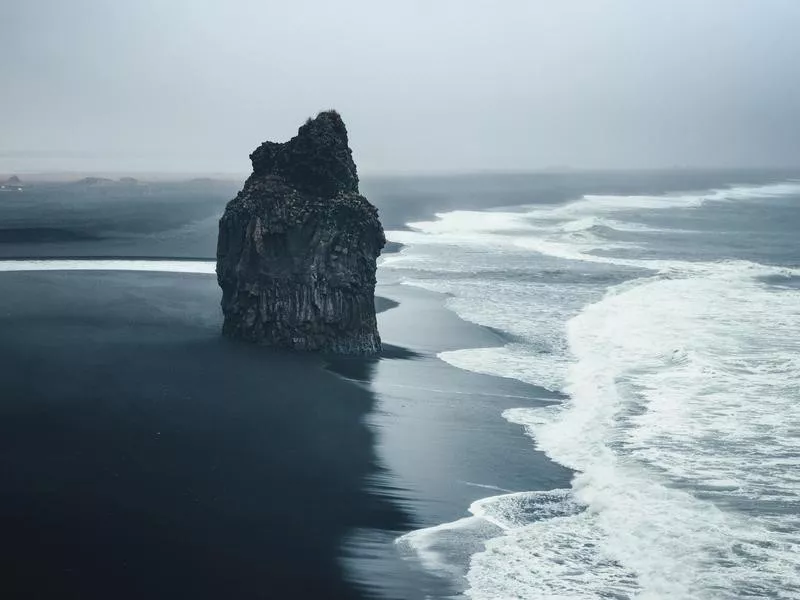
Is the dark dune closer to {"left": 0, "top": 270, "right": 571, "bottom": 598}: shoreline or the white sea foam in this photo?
{"left": 0, "top": 270, "right": 571, "bottom": 598}: shoreline

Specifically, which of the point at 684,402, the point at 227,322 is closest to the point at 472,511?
the point at 684,402

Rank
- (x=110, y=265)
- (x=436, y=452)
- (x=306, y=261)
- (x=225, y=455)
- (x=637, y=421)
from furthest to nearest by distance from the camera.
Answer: (x=110, y=265) → (x=306, y=261) → (x=637, y=421) → (x=436, y=452) → (x=225, y=455)

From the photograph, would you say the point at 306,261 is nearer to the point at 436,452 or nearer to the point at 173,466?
the point at 436,452

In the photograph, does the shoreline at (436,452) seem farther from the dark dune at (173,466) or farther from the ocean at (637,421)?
the dark dune at (173,466)

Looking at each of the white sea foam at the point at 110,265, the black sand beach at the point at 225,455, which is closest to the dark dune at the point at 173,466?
the black sand beach at the point at 225,455

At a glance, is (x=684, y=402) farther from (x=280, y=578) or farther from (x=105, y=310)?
(x=105, y=310)

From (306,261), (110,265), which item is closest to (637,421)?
(306,261)
